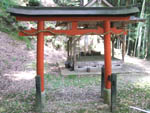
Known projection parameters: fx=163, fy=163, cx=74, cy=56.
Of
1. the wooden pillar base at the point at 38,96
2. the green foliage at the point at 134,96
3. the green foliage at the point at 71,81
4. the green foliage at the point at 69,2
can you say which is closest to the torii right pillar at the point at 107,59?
the green foliage at the point at 134,96

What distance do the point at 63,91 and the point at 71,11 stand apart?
309 centimetres

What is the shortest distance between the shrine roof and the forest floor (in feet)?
8.21

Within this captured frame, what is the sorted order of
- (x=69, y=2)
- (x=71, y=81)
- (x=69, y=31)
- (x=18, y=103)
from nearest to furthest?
(x=69, y=31) < (x=18, y=103) < (x=71, y=81) < (x=69, y=2)

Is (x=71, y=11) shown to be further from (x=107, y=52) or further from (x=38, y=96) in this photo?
(x=38, y=96)

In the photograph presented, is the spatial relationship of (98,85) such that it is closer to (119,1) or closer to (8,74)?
(8,74)

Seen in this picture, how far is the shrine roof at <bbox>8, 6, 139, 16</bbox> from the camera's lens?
3.94 m

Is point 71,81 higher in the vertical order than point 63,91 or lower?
higher

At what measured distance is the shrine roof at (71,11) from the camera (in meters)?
3.94

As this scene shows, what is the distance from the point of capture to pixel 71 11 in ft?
13.4

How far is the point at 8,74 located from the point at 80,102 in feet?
14.1

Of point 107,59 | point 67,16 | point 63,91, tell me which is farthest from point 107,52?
point 63,91

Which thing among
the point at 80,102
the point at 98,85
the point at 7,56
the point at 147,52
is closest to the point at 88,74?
the point at 98,85

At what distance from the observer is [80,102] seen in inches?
194

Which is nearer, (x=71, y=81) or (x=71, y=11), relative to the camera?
(x=71, y=11)
